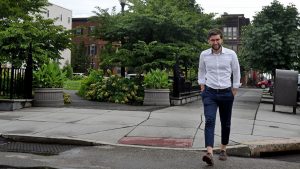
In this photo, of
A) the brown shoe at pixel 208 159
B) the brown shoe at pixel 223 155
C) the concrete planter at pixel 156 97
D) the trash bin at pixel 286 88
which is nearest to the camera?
the brown shoe at pixel 208 159

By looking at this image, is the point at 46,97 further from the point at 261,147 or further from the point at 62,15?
the point at 62,15

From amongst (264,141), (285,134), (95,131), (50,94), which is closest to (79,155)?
(95,131)

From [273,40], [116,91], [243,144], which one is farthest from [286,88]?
[243,144]

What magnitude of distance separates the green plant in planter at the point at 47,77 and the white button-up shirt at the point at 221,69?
8454 millimetres

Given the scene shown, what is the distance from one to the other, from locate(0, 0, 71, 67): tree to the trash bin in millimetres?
7474

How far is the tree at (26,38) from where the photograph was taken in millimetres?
14592

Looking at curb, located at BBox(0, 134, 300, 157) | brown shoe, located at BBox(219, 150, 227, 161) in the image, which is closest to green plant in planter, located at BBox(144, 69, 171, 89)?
curb, located at BBox(0, 134, 300, 157)

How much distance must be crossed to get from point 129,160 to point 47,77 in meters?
8.13

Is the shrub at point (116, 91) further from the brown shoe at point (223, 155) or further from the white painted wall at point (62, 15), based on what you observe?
the white painted wall at point (62, 15)

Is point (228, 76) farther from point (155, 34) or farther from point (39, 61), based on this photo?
point (155, 34)

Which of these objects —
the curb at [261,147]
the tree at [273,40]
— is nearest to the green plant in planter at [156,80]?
the tree at [273,40]

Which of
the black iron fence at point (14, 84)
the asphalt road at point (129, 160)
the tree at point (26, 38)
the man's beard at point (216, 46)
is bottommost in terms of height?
the asphalt road at point (129, 160)

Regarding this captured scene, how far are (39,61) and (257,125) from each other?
814 cm

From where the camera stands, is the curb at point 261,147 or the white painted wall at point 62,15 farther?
the white painted wall at point 62,15
